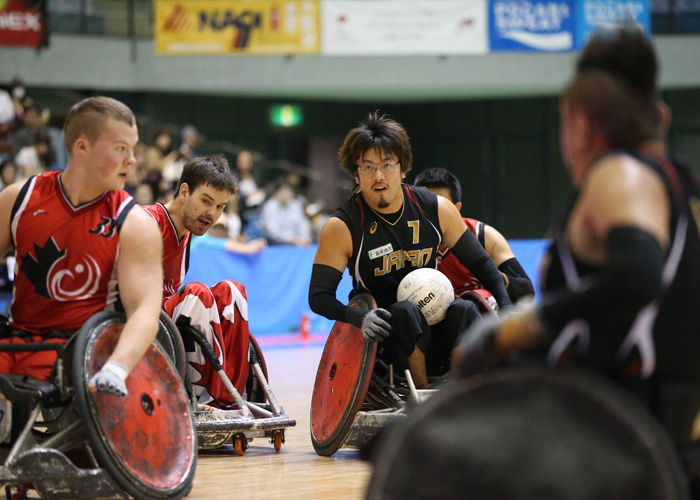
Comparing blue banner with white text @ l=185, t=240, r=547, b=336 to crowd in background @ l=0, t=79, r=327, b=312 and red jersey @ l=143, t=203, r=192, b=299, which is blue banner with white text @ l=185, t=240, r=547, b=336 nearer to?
crowd in background @ l=0, t=79, r=327, b=312

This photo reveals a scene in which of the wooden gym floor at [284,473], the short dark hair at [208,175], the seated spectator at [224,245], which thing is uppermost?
the short dark hair at [208,175]

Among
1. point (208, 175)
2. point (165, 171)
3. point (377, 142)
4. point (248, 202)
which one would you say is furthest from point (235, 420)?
point (248, 202)

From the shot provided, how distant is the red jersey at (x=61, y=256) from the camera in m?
3.63

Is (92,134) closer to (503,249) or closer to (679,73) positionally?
(503,249)

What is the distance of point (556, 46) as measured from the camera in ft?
55.3

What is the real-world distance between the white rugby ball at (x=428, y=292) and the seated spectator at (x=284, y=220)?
360 inches

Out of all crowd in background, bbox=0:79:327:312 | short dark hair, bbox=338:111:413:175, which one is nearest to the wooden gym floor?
short dark hair, bbox=338:111:413:175

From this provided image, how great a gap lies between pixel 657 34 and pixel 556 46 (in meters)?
3.33

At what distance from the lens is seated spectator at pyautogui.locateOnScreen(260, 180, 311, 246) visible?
557 inches

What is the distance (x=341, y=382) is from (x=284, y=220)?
9561mm

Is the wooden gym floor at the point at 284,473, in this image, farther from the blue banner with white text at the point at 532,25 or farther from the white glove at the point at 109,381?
the blue banner with white text at the point at 532,25

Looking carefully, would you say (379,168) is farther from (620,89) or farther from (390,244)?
(620,89)

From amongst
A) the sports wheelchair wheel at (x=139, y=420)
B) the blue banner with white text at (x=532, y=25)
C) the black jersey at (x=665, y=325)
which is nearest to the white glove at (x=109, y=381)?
the sports wheelchair wheel at (x=139, y=420)

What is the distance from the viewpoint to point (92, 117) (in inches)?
141
